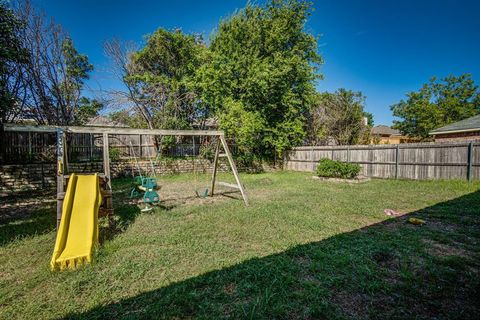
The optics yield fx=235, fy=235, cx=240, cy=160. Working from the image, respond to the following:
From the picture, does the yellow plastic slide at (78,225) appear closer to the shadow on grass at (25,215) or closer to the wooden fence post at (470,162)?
the shadow on grass at (25,215)

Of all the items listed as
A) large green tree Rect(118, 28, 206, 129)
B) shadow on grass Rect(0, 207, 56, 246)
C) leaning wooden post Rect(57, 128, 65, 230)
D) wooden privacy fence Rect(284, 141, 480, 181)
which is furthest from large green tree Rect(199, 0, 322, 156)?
leaning wooden post Rect(57, 128, 65, 230)

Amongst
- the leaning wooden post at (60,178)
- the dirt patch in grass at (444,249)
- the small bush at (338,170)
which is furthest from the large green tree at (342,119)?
the leaning wooden post at (60,178)

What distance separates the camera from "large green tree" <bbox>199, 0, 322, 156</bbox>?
1488 centimetres

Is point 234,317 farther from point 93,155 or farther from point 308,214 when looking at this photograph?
point 93,155

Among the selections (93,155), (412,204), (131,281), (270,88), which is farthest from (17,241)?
(270,88)

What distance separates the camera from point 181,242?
12.9 feet

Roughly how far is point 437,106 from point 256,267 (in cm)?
3498

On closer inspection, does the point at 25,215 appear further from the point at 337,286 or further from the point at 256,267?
the point at 337,286

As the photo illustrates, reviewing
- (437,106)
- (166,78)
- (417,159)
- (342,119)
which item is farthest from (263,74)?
(437,106)

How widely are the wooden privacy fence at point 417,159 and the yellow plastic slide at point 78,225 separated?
12245mm

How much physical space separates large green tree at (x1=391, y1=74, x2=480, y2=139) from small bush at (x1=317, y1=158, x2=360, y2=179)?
2311cm

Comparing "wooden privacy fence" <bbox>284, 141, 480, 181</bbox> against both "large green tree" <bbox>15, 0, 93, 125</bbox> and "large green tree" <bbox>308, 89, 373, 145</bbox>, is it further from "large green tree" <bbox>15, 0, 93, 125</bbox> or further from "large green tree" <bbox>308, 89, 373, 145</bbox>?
"large green tree" <bbox>15, 0, 93, 125</bbox>

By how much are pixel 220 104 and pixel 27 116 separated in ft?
31.6

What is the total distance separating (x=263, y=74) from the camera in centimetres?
1459
